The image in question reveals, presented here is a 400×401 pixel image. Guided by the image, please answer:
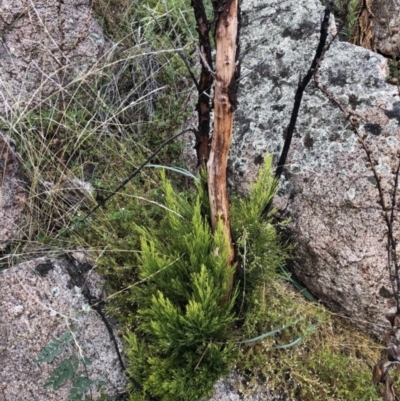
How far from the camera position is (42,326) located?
225cm

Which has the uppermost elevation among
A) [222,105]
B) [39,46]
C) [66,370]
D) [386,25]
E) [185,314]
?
[39,46]

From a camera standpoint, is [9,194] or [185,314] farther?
[9,194]

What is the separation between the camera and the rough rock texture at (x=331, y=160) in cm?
234

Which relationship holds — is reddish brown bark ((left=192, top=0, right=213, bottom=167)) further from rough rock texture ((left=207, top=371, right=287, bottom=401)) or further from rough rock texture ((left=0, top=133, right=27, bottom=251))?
rough rock texture ((left=0, top=133, right=27, bottom=251))

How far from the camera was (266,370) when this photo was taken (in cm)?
219

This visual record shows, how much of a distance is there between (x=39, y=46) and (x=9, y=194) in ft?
3.46

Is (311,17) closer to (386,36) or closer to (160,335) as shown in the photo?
(386,36)

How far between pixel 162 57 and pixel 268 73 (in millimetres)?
861

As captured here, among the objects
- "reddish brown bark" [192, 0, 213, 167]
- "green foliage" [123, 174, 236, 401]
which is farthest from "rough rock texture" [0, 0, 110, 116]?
"green foliage" [123, 174, 236, 401]

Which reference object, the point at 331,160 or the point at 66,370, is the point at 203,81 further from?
the point at 66,370

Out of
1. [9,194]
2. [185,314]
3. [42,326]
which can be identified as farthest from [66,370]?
[9,194]

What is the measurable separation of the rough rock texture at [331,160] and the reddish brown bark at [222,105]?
595mm

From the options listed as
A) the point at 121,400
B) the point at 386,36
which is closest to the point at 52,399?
the point at 121,400

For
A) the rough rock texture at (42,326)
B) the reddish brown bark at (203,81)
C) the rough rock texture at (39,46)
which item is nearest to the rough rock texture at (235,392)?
the rough rock texture at (42,326)
